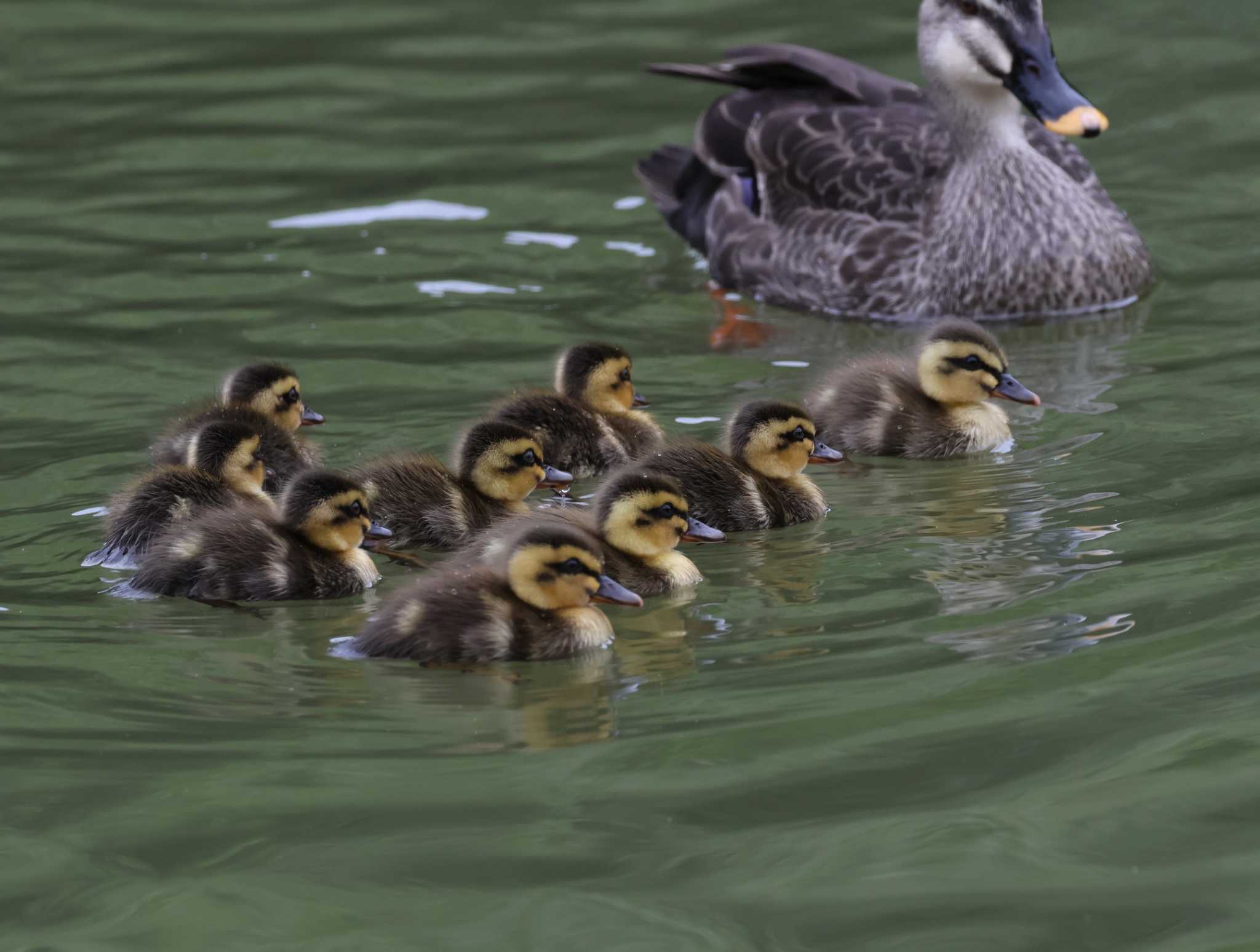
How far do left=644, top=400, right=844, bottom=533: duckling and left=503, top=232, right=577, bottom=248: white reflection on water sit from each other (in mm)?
3059

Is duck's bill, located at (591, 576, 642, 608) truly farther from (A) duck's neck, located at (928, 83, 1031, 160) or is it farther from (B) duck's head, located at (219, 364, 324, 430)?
(A) duck's neck, located at (928, 83, 1031, 160)

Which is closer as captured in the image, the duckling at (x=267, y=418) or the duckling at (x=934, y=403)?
the duckling at (x=267, y=418)

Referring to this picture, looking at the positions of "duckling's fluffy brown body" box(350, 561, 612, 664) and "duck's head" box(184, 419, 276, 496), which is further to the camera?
"duck's head" box(184, 419, 276, 496)

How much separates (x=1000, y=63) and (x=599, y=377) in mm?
2406

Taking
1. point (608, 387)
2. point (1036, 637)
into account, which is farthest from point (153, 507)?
point (1036, 637)

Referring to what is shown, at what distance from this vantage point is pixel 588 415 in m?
6.01

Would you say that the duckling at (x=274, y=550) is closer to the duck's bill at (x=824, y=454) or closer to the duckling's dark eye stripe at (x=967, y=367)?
the duck's bill at (x=824, y=454)

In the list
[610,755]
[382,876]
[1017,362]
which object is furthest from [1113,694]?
[1017,362]

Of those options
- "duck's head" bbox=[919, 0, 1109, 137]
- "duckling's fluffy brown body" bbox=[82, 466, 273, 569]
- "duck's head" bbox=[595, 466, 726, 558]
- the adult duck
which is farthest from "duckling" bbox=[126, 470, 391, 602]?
"duck's head" bbox=[919, 0, 1109, 137]

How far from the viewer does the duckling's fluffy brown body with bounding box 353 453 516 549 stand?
213 inches

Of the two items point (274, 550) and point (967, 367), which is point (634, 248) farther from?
point (274, 550)

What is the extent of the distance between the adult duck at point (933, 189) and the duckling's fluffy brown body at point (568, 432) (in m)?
2.13

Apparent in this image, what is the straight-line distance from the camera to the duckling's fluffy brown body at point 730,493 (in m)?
5.52

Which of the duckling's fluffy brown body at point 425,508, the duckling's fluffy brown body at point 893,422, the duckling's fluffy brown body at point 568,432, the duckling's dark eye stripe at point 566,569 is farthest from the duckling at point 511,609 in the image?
the duckling's fluffy brown body at point 893,422
